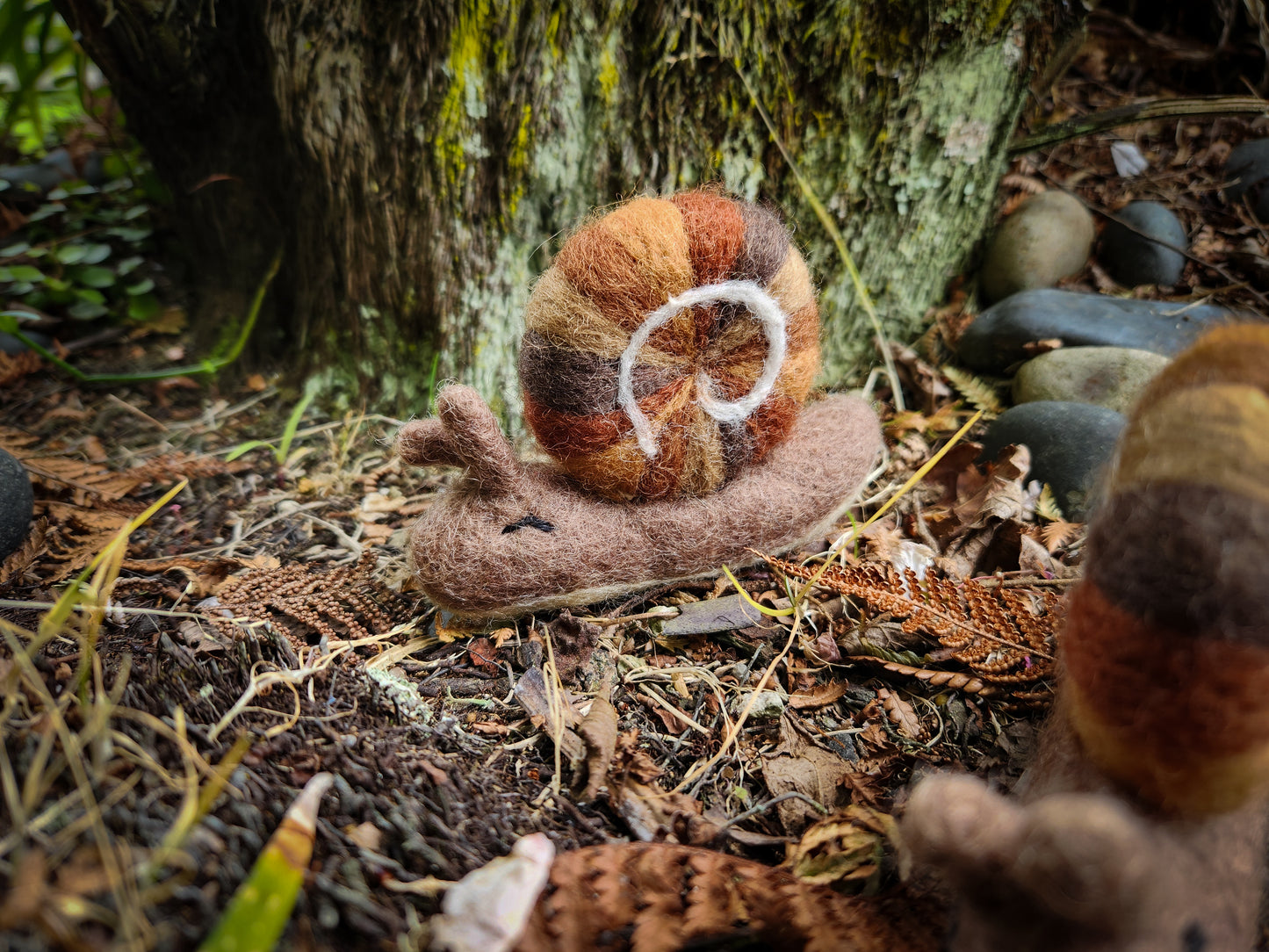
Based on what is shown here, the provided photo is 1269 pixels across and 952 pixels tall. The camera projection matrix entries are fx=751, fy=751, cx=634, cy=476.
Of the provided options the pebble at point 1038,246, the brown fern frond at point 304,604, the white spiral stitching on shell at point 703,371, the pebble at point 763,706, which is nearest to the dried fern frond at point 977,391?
the pebble at point 1038,246

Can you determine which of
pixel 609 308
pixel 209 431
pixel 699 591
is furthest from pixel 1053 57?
pixel 209 431

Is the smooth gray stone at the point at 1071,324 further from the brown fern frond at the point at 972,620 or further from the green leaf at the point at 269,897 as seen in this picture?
the green leaf at the point at 269,897

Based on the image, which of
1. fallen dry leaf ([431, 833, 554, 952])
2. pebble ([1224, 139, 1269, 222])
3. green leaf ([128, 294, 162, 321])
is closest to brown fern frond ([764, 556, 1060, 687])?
fallen dry leaf ([431, 833, 554, 952])

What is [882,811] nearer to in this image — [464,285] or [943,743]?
[943,743]

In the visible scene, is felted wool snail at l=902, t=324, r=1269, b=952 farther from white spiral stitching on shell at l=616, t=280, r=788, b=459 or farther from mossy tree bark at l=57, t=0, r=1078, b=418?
mossy tree bark at l=57, t=0, r=1078, b=418

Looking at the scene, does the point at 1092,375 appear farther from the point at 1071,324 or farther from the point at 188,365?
the point at 188,365

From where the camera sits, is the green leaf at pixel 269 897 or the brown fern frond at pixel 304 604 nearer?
the green leaf at pixel 269 897
